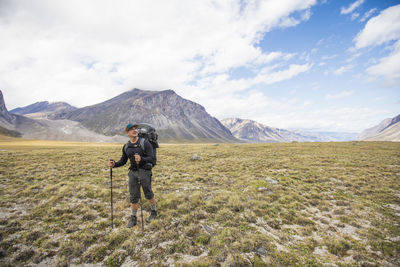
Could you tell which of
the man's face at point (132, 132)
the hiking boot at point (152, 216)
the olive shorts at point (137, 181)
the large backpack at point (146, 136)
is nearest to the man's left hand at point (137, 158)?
the large backpack at point (146, 136)

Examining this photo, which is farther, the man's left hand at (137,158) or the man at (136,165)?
the man at (136,165)

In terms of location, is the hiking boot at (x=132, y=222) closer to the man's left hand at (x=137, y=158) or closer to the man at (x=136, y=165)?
the man at (x=136, y=165)

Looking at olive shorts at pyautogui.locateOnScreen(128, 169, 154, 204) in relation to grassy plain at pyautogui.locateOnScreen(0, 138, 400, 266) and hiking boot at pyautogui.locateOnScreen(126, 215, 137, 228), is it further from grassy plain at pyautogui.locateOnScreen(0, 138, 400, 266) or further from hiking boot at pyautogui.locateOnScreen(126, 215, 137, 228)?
grassy plain at pyautogui.locateOnScreen(0, 138, 400, 266)

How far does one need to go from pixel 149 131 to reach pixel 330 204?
37.0 ft

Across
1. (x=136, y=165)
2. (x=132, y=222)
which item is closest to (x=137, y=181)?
(x=136, y=165)

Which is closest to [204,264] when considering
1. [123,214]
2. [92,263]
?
[92,263]

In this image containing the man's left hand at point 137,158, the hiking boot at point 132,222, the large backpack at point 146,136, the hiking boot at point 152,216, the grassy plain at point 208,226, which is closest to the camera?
the grassy plain at point 208,226

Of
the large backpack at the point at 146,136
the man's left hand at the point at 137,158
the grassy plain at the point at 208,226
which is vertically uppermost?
the large backpack at the point at 146,136

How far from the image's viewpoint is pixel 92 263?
199 inches

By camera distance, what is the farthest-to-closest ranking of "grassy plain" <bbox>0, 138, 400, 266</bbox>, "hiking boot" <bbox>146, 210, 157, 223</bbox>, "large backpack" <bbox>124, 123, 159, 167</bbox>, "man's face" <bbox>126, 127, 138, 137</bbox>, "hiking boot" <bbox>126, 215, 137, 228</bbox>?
→ "hiking boot" <bbox>146, 210, 157, 223</bbox>, "large backpack" <bbox>124, 123, 159, 167</bbox>, "hiking boot" <bbox>126, 215, 137, 228</bbox>, "man's face" <bbox>126, 127, 138, 137</bbox>, "grassy plain" <bbox>0, 138, 400, 266</bbox>

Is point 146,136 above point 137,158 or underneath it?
above

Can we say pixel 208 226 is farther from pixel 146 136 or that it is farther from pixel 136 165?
pixel 146 136

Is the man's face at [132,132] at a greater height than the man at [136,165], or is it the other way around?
the man's face at [132,132]

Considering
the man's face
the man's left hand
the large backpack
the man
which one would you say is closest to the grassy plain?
the man
